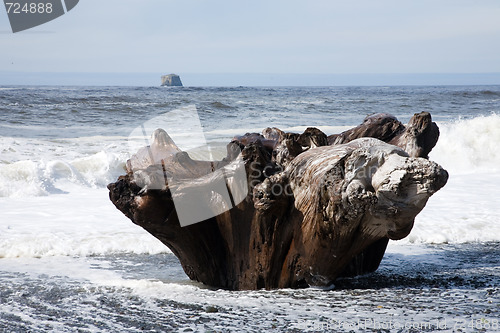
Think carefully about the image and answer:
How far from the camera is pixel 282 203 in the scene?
3145mm

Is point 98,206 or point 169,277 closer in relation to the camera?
point 169,277

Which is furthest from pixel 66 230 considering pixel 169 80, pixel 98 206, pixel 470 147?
pixel 169 80

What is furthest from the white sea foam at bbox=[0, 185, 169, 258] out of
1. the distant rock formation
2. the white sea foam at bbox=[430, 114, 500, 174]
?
the distant rock formation

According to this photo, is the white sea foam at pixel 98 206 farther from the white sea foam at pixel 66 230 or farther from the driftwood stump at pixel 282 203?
the driftwood stump at pixel 282 203

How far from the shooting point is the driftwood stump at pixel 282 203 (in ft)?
9.46

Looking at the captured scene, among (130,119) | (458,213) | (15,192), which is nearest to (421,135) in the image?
(458,213)

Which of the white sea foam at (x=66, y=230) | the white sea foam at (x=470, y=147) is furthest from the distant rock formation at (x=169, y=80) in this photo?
the white sea foam at (x=66, y=230)

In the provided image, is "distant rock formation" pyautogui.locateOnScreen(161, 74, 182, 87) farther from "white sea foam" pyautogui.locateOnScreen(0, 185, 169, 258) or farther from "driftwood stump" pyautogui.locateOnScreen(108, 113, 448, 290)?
"driftwood stump" pyautogui.locateOnScreen(108, 113, 448, 290)

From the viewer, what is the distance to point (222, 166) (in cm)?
332

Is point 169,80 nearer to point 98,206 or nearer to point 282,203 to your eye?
point 98,206

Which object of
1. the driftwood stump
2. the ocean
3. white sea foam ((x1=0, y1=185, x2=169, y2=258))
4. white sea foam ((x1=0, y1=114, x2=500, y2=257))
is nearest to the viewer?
the ocean

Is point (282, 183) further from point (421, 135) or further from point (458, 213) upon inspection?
point (458, 213)

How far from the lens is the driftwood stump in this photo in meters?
2.88

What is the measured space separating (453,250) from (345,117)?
17.3 meters
